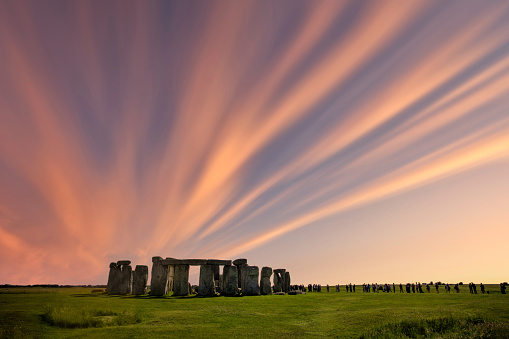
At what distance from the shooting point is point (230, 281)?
38688mm

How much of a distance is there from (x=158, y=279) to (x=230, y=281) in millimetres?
8223

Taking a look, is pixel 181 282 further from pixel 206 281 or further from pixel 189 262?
pixel 206 281

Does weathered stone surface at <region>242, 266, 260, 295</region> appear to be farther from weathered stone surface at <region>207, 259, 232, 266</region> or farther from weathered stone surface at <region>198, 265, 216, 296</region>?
weathered stone surface at <region>198, 265, 216, 296</region>

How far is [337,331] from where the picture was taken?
59.0ft

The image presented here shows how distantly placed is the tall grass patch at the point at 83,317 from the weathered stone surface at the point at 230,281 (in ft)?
59.8

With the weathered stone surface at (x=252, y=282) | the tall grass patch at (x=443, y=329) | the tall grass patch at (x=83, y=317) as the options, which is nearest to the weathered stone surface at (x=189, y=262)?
the weathered stone surface at (x=252, y=282)

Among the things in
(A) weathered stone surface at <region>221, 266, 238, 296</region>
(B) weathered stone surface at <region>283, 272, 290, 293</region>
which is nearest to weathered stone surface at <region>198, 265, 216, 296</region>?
(A) weathered stone surface at <region>221, 266, 238, 296</region>

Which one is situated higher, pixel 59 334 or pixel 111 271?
pixel 111 271

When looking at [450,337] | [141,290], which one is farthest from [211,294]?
[450,337]

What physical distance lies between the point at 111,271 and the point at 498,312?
40086 millimetres

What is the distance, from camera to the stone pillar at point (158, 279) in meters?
36.8

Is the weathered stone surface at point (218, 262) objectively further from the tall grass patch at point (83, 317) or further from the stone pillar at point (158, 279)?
the tall grass patch at point (83, 317)

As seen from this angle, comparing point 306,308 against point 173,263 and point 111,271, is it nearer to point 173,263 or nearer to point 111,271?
point 173,263

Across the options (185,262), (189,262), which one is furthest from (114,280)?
(189,262)
